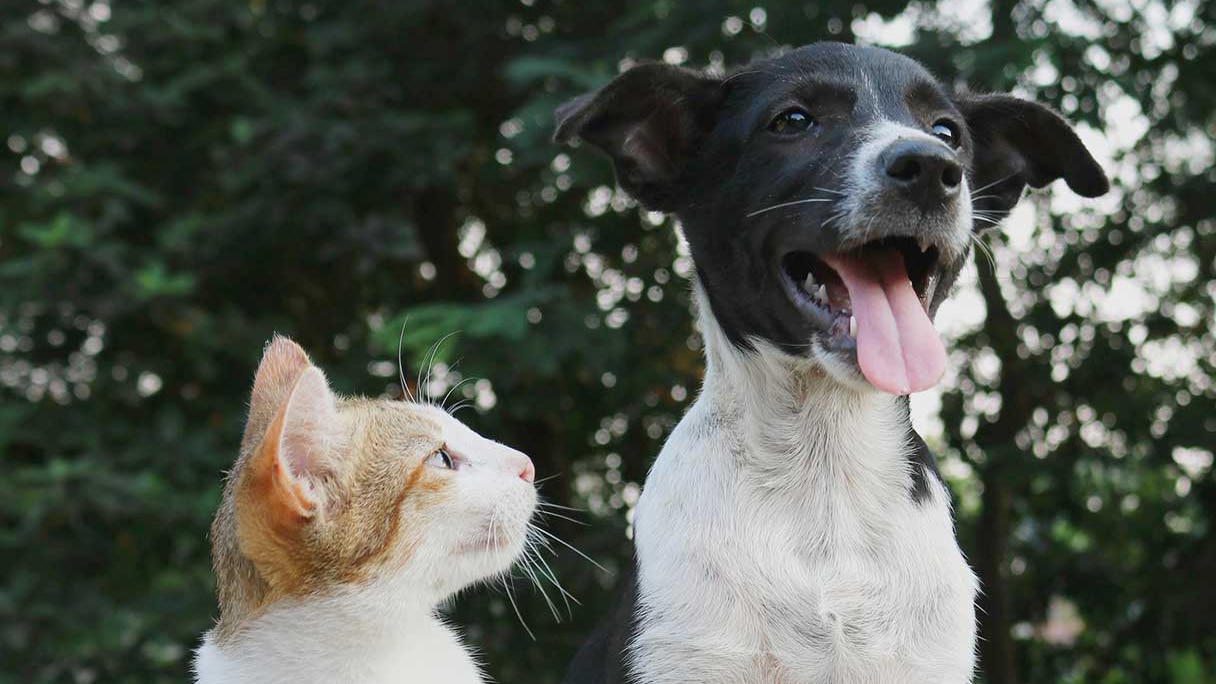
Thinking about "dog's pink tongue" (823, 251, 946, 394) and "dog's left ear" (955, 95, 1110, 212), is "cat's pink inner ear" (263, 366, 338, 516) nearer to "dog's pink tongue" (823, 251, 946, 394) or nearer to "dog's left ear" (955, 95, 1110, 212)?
"dog's pink tongue" (823, 251, 946, 394)

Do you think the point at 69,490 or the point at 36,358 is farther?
the point at 36,358

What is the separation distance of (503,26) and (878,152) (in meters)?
4.78

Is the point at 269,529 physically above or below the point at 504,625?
above

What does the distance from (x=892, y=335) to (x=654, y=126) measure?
0.81m

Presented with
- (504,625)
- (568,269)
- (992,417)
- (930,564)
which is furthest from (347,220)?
(930,564)

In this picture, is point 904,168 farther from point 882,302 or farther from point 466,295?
point 466,295

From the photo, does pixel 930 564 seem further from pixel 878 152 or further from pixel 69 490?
pixel 69 490

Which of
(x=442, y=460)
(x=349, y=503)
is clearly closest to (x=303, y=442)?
(x=349, y=503)

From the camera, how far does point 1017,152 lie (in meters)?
2.98

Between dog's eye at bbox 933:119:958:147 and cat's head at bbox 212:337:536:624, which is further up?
dog's eye at bbox 933:119:958:147

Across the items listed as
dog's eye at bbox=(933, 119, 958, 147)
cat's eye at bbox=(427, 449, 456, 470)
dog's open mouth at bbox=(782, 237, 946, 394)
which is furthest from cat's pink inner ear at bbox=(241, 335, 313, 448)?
dog's eye at bbox=(933, 119, 958, 147)

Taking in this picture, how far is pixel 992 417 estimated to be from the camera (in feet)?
23.0

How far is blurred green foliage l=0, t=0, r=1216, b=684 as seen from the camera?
5566mm

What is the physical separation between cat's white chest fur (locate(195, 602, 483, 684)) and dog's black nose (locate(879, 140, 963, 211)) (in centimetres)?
129
